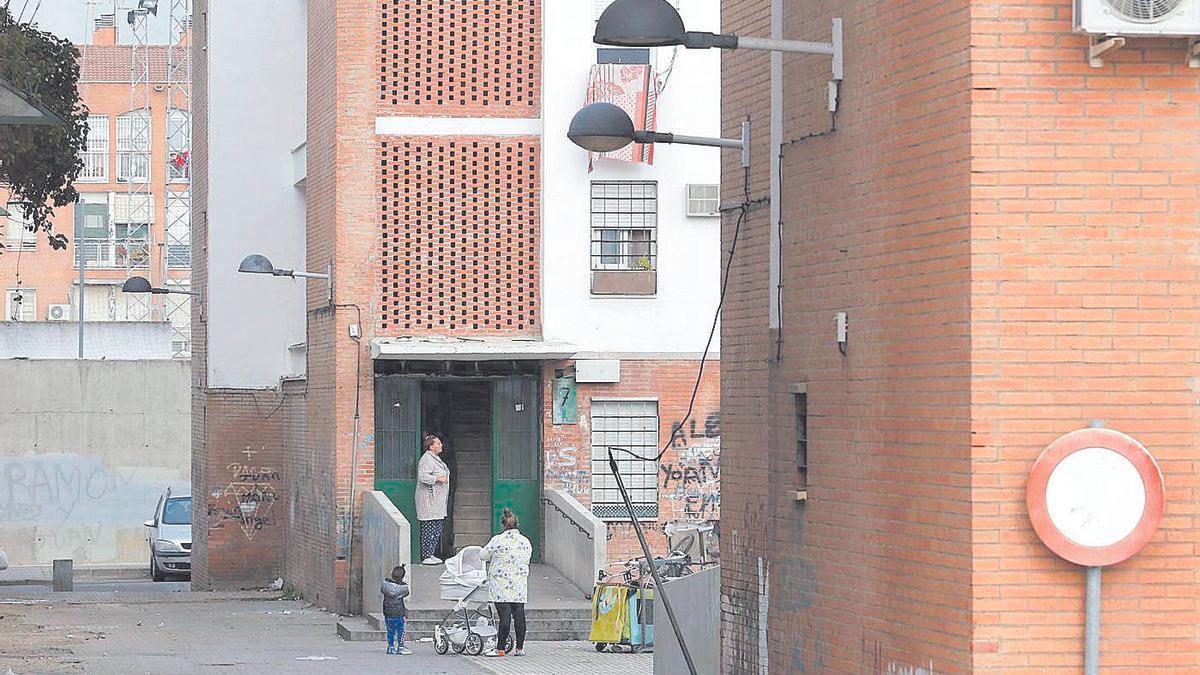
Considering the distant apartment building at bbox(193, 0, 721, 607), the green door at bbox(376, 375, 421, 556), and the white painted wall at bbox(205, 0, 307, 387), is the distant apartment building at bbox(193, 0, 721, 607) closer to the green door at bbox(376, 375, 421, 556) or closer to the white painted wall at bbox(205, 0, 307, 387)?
the green door at bbox(376, 375, 421, 556)

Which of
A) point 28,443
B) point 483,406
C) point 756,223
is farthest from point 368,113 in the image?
point 28,443

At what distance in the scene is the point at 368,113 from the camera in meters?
27.4

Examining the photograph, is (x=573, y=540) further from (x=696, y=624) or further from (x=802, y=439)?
(x=802, y=439)

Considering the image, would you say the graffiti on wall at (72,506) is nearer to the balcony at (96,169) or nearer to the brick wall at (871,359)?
the balcony at (96,169)

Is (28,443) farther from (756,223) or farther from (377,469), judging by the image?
(756,223)

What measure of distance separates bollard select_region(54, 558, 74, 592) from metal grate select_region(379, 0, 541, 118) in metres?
12.7

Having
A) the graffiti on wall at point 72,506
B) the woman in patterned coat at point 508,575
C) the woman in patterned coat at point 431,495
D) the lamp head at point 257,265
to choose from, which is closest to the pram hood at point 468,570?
the woman in patterned coat at point 508,575

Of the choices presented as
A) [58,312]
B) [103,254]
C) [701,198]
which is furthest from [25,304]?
[701,198]

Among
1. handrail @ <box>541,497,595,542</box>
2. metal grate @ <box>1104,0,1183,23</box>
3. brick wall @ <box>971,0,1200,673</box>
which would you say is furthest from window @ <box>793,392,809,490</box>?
handrail @ <box>541,497,595,542</box>

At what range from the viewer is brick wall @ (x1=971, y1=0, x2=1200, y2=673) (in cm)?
902

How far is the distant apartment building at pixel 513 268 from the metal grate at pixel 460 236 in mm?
29

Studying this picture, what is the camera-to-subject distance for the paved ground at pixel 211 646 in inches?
832

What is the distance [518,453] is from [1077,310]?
19210mm

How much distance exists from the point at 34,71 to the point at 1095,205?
15.6 meters
